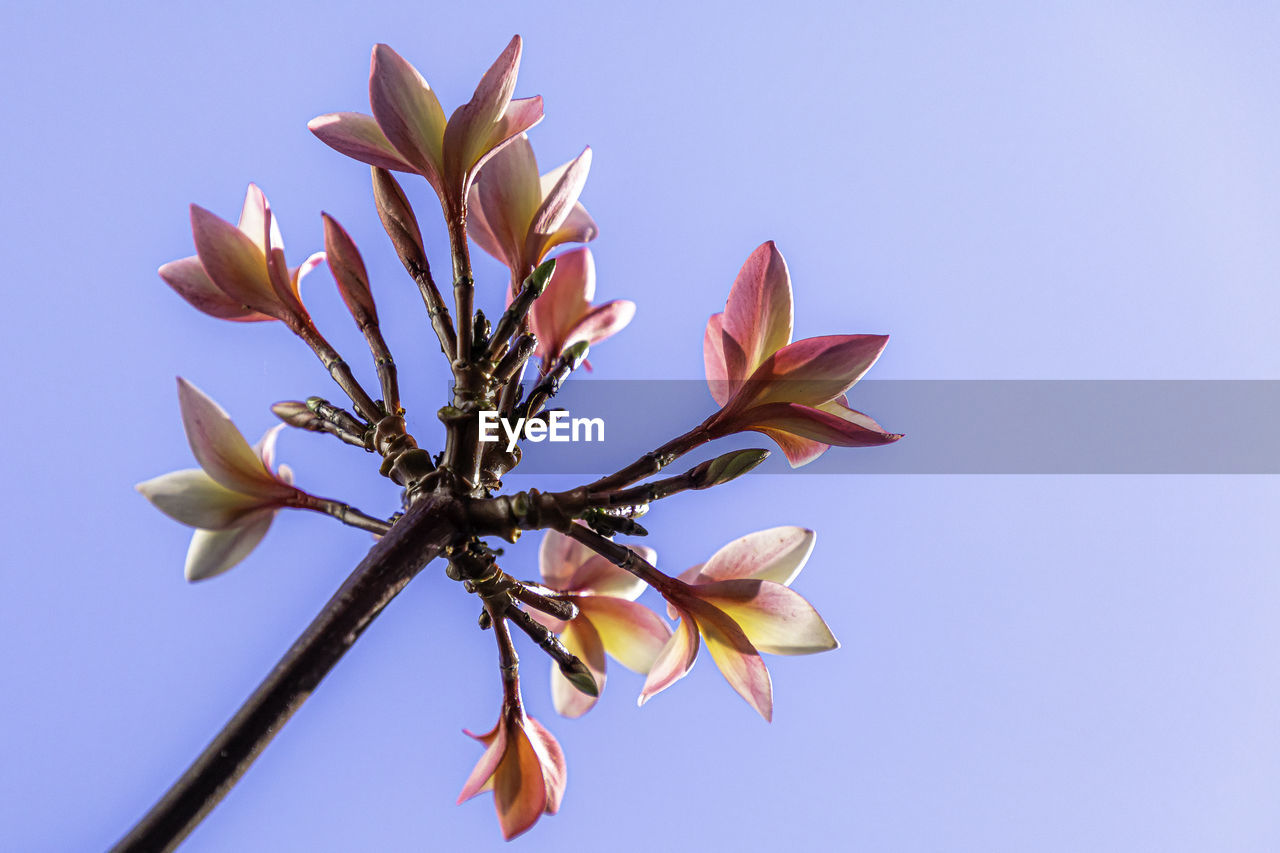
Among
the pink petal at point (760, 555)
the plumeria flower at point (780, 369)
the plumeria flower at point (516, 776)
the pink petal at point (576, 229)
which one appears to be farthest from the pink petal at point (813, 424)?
the plumeria flower at point (516, 776)

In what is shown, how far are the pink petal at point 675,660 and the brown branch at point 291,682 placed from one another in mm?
276

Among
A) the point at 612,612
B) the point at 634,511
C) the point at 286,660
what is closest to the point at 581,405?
the point at 612,612

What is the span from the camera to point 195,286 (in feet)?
3.07

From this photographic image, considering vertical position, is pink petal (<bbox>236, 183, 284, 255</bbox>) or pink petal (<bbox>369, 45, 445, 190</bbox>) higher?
pink petal (<bbox>369, 45, 445, 190</bbox>)

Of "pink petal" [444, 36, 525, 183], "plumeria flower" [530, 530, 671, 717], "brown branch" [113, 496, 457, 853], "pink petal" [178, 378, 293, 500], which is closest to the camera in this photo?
"brown branch" [113, 496, 457, 853]

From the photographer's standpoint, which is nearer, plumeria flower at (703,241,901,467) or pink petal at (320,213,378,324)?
plumeria flower at (703,241,901,467)

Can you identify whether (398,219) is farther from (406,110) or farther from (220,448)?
(220,448)

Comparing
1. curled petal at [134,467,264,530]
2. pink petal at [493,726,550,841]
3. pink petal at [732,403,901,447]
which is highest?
pink petal at [732,403,901,447]

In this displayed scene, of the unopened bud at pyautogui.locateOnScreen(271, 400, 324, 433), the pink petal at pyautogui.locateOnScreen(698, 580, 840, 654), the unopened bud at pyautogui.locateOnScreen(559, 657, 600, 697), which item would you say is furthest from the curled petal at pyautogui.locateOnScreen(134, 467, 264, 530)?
the pink petal at pyautogui.locateOnScreen(698, 580, 840, 654)

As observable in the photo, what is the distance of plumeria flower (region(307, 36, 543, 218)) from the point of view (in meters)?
0.83

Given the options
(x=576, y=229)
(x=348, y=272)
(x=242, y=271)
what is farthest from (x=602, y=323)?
(x=242, y=271)

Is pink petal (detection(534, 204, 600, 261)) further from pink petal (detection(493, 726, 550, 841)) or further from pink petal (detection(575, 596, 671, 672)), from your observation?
pink petal (detection(493, 726, 550, 841))

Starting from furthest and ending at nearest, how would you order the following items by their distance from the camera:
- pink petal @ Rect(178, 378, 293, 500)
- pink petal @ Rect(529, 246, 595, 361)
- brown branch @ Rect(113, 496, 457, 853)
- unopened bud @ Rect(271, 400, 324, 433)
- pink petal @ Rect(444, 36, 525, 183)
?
pink petal @ Rect(529, 246, 595, 361)
unopened bud @ Rect(271, 400, 324, 433)
pink petal @ Rect(444, 36, 525, 183)
pink petal @ Rect(178, 378, 293, 500)
brown branch @ Rect(113, 496, 457, 853)

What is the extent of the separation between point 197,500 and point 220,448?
0.06 m
